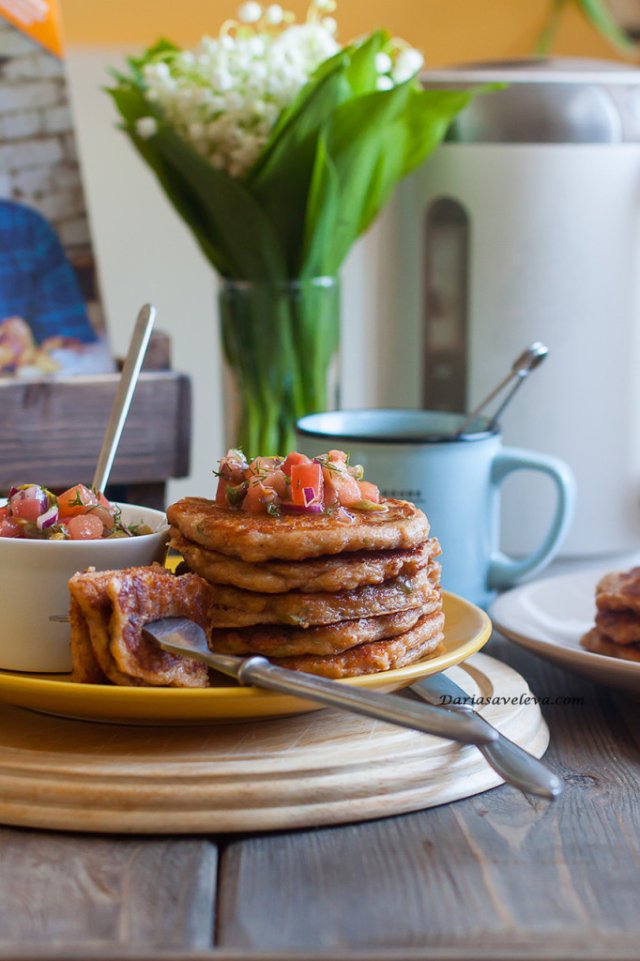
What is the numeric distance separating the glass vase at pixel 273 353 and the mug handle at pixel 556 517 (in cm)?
33

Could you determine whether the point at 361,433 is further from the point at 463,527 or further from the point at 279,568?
the point at 279,568

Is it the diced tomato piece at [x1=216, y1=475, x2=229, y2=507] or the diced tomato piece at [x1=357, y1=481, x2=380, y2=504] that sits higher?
the diced tomato piece at [x1=216, y1=475, x2=229, y2=507]

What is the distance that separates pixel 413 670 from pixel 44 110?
3.47ft

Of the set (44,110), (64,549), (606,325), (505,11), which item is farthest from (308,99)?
(505,11)

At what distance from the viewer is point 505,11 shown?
2355mm

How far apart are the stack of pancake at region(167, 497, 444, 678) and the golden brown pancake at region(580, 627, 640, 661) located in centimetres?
23

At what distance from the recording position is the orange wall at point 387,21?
2.29 meters

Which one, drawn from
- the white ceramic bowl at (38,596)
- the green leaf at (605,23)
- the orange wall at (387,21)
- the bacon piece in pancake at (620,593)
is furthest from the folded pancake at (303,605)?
the green leaf at (605,23)

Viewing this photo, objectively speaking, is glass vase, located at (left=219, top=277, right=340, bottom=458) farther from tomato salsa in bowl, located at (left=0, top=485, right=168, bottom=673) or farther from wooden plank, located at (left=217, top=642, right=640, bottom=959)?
wooden plank, located at (left=217, top=642, right=640, bottom=959)

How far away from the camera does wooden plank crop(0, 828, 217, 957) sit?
0.62 metres

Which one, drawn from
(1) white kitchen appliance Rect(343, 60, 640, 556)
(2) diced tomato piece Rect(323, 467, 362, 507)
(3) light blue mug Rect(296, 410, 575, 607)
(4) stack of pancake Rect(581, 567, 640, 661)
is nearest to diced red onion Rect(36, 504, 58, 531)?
(2) diced tomato piece Rect(323, 467, 362, 507)

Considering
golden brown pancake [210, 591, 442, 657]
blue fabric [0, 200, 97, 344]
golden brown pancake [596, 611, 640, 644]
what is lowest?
golden brown pancake [596, 611, 640, 644]

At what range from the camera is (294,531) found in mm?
825

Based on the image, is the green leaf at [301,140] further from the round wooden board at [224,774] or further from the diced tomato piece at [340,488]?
the round wooden board at [224,774]
